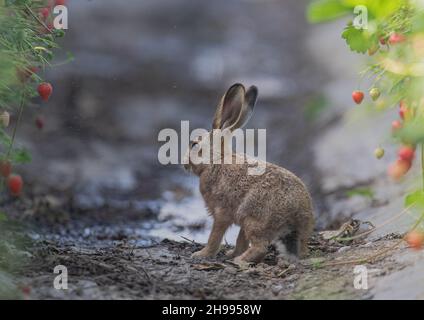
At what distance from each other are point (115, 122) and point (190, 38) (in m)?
5.47

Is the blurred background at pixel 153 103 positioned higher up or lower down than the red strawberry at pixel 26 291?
higher up

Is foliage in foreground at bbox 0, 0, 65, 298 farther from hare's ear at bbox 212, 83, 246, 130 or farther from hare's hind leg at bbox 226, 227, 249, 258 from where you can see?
hare's hind leg at bbox 226, 227, 249, 258

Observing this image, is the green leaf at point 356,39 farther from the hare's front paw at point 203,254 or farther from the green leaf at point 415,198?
the hare's front paw at point 203,254

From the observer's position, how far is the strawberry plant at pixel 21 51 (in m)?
5.25

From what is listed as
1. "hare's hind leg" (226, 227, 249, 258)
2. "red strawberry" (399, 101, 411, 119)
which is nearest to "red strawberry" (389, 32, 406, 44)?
"red strawberry" (399, 101, 411, 119)

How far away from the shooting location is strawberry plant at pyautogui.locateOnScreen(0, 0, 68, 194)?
5.25 m

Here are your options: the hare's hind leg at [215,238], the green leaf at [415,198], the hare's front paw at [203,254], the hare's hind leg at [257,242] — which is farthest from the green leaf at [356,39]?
the hare's front paw at [203,254]

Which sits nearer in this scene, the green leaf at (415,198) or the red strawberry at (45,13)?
the green leaf at (415,198)

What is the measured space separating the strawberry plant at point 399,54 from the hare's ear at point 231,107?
90 cm

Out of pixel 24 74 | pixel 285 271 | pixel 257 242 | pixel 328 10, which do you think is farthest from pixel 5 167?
pixel 328 10

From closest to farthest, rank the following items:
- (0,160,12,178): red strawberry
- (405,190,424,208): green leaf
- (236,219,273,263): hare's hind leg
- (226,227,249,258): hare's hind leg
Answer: (405,190,424,208): green leaf < (0,160,12,178): red strawberry < (236,219,273,263): hare's hind leg < (226,227,249,258): hare's hind leg

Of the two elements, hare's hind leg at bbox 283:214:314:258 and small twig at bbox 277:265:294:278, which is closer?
small twig at bbox 277:265:294:278

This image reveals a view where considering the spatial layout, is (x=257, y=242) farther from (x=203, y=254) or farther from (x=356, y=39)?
(x=356, y=39)

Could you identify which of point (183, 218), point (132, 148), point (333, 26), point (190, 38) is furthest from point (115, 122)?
point (333, 26)
